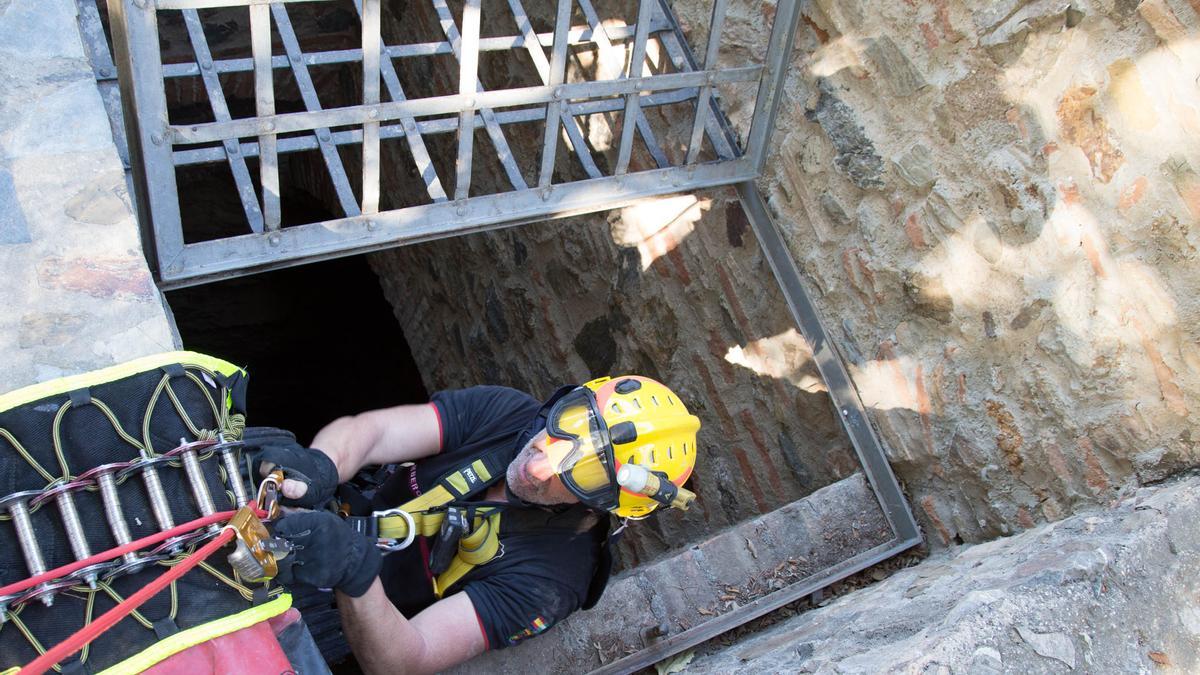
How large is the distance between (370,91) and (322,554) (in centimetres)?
110

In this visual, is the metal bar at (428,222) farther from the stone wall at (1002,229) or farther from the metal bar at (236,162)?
the stone wall at (1002,229)

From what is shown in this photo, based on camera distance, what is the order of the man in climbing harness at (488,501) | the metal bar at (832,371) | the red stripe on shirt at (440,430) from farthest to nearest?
the metal bar at (832,371) → the red stripe on shirt at (440,430) → the man in climbing harness at (488,501)

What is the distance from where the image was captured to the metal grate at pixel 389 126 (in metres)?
2.15

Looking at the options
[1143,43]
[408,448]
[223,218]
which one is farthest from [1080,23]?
[223,218]

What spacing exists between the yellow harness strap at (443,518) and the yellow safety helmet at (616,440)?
0.29 meters

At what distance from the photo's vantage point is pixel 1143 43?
7.08 ft

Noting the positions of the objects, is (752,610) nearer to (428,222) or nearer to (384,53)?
(428,222)

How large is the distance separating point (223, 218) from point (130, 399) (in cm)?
433

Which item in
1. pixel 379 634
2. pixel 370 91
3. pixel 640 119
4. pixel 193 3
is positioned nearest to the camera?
pixel 193 3

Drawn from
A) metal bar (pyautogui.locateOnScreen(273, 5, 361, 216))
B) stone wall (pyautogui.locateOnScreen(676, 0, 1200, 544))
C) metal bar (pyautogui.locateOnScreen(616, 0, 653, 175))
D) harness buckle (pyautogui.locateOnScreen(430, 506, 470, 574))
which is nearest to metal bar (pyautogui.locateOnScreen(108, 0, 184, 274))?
metal bar (pyautogui.locateOnScreen(273, 5, 361, 216))

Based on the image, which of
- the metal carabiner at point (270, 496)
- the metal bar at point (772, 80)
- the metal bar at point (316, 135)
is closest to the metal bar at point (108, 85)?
the metal bar at point (316, 135)

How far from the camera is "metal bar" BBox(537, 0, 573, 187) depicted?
253cm

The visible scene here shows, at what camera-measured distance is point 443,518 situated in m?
2.56

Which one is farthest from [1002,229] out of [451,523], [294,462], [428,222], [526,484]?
[294,462]
